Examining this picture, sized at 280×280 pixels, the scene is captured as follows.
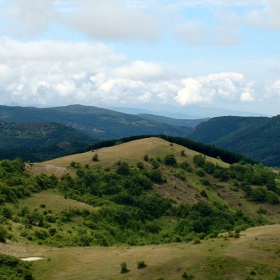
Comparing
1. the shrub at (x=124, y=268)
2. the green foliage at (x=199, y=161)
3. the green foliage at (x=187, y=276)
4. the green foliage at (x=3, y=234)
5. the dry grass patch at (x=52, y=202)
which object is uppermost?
the green foliage at (x=199, y=161)

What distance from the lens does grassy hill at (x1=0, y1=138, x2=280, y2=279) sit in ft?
100

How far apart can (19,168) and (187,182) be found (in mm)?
38486

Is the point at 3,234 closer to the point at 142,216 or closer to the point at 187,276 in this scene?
the point at 187,276

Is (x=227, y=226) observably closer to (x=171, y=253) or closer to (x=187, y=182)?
(x=187, y=182)

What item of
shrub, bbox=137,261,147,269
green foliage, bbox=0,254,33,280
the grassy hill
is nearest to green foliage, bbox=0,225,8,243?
the grassy hill

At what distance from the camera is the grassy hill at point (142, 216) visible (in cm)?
3053

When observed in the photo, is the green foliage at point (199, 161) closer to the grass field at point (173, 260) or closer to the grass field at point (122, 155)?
the grass field at point (122, 155)

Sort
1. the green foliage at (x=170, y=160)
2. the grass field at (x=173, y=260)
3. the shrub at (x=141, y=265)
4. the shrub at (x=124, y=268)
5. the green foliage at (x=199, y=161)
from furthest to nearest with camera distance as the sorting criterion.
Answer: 1. the green foliage at (x=199, y=161)
2. the green foliage at (x=170, y=160)
3. the shrub at (x=141, y=265)
4. the shrub at (x=124, y=268)
5. the grass field at (x=173, y=260)

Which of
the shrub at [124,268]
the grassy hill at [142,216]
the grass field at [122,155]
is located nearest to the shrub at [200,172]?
the grassy hill at [142,216]

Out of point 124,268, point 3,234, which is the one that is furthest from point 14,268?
point 3,234

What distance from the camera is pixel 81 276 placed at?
94.8ft

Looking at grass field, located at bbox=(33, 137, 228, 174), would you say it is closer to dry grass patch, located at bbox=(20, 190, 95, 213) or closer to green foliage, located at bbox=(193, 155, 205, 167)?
green foliage, located at bbox=(193, 155, 205, 167)

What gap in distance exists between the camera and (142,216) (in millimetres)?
64812

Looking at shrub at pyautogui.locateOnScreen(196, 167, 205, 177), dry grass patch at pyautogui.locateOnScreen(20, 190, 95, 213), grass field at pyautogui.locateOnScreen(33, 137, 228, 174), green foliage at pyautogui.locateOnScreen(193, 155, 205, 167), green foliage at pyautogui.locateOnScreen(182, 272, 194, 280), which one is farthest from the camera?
green foliage at pyautogui.locateOnScreen(193, 155, 205, 167)
